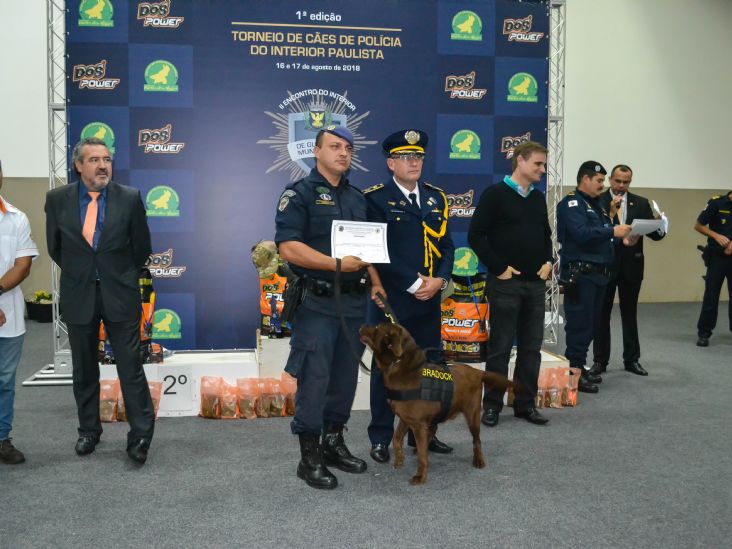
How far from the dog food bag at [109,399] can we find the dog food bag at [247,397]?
2.32ft

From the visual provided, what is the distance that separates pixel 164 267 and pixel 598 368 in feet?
10.6

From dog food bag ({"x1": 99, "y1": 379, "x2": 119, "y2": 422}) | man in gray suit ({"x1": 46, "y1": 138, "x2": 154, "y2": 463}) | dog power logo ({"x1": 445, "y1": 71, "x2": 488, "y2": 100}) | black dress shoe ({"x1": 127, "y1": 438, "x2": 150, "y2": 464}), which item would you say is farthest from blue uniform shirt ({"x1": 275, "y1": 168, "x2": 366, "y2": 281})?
dog power logo ({"x1": 445, "y1": 71, "x2": 488, "y2": 100})

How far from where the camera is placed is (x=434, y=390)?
3027mm

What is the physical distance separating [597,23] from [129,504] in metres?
8.29

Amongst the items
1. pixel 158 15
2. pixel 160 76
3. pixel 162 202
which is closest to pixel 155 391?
pixel 162 202

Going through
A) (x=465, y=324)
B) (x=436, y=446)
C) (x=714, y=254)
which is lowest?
(x=436, y=446)

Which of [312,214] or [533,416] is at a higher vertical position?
[312,214]

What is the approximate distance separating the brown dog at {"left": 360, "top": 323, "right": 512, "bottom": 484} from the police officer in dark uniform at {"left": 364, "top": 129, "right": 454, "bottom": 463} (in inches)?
6.5

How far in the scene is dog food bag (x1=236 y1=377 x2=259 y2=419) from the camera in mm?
4141

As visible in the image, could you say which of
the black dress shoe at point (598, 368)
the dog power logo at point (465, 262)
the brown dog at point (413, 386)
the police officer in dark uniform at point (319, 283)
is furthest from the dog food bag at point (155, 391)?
the black dress shoe at point (598, 368)

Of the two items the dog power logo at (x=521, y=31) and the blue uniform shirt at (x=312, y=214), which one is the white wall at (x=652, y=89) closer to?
the dog power logo at (x=521, y=31)

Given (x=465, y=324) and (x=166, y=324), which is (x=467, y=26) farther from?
(x=166, y=324)

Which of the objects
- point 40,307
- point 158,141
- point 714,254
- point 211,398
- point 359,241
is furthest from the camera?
point 40,307

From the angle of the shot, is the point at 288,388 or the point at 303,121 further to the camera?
the point at 303,121
